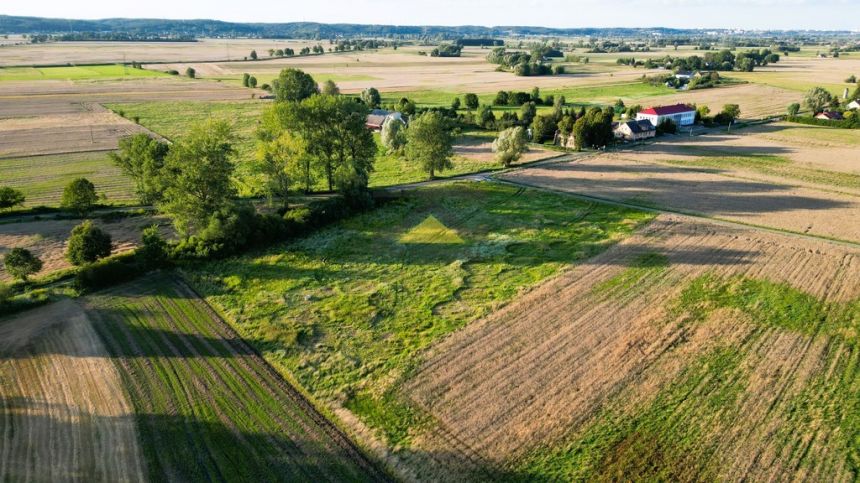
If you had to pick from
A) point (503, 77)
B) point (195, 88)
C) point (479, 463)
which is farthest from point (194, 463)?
point (503, 77)

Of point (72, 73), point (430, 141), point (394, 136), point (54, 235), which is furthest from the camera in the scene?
point (72, 73)

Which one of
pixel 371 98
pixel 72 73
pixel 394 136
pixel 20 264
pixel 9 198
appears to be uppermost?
pixel 72 73

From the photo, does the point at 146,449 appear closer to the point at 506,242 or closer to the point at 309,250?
the point at 309,250

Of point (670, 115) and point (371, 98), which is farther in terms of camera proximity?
point (371, 98)

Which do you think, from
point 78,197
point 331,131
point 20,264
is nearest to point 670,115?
point 331,131

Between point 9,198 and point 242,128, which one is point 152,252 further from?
point 242,128

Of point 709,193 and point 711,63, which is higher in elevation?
point 711,63

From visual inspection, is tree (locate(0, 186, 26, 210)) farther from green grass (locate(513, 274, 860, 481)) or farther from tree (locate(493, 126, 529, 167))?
green grass (locate(513, 274, 860, 481))

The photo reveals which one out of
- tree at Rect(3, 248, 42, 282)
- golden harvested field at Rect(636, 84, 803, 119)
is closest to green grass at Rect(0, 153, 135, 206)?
tree at Rect(3, 248, 42, 282)
